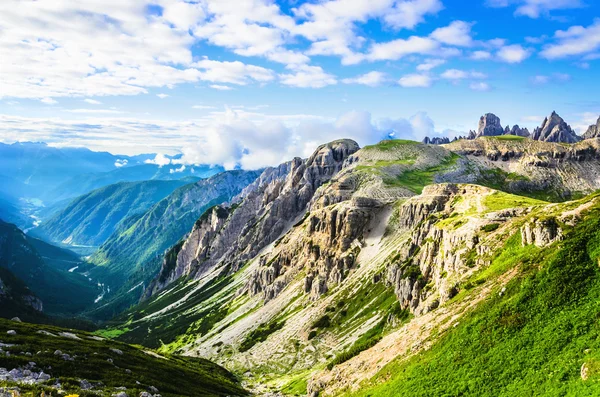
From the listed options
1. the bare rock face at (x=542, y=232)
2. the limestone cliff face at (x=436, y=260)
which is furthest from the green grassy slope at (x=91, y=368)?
the bare rock face at (x=542, y=232)

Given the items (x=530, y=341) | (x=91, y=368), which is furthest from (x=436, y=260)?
(x=91, y=368)

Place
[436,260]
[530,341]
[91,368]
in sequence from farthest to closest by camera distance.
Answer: [436,260] → [91,368] → [530,341]

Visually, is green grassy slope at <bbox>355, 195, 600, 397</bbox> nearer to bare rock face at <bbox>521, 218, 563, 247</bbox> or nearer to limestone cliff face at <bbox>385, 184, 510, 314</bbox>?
bare rock face at <bbox>521, 218, 563, 247</bbox>

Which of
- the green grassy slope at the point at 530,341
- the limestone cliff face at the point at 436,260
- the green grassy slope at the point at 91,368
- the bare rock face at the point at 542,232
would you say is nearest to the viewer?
the green grassy slope at the point at 530,341

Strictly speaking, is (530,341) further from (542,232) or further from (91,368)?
(91,368)

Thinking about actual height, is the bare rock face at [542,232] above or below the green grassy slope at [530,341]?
above

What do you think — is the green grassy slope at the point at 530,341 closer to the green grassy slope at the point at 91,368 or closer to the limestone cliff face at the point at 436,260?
the limestone cliff face at the point at 436,260

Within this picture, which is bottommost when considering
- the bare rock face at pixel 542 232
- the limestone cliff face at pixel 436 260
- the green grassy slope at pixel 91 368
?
the green grassy slope at pixel 91 368

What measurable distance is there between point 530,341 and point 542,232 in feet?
109

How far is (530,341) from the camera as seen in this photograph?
49344 millimetres

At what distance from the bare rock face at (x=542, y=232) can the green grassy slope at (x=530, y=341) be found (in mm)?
4538

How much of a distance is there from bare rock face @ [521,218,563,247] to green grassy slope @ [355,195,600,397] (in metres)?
4.54

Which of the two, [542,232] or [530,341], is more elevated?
[542,232]

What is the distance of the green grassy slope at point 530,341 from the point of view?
1689 inches
